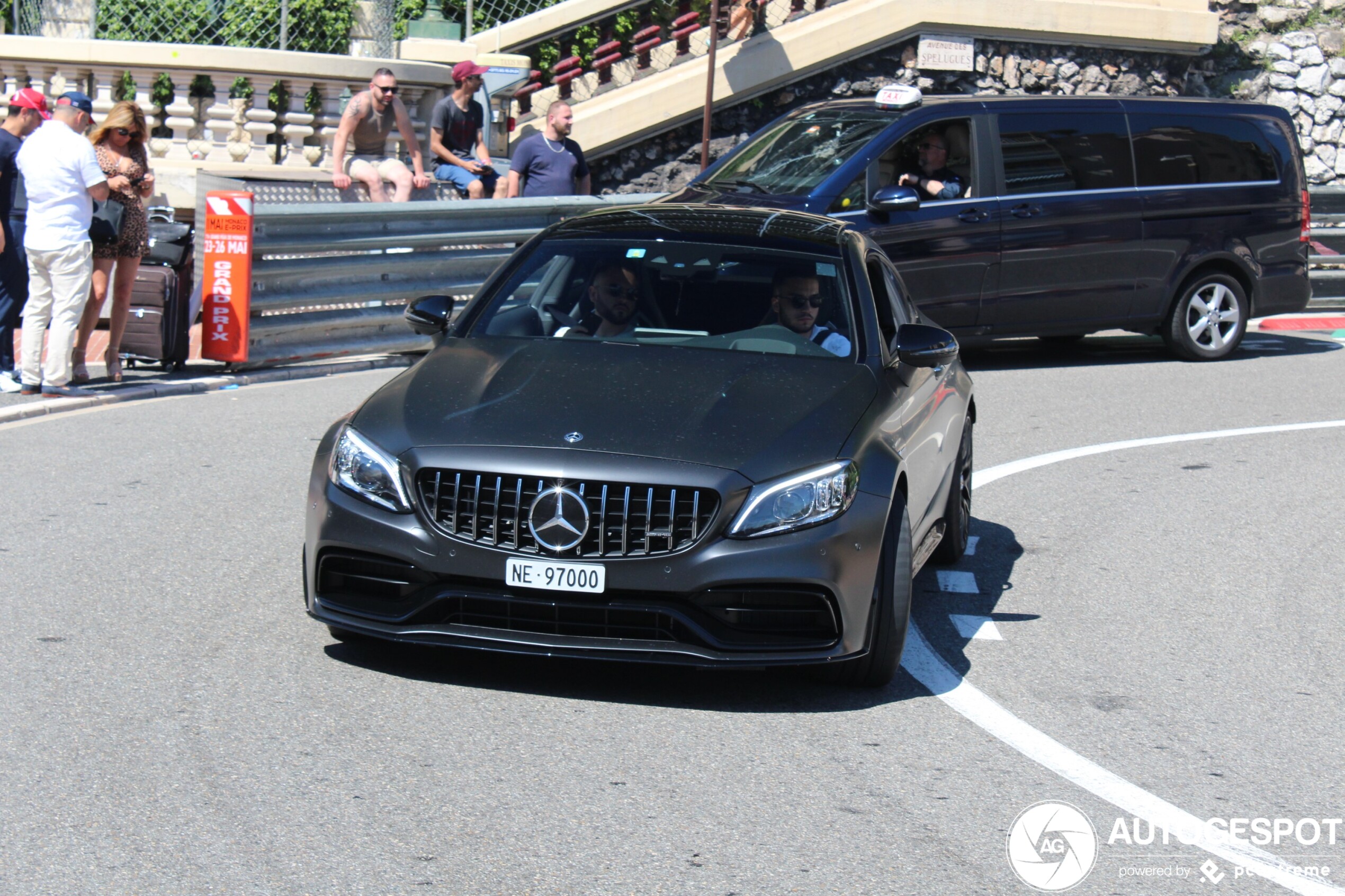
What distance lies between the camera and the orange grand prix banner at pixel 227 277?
464 inches

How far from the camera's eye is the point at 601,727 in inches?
199

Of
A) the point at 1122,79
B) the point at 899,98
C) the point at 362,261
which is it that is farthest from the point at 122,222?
the point at 1122,79

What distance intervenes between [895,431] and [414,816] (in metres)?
2.32

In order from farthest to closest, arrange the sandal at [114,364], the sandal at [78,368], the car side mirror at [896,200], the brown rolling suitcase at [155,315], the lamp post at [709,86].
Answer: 1. the lamp post at [709,86]
2. the car side mirror at [896,200]
3. the brown rolling suitcase at [155,315]
4. the sandal at [114,364]
5. the sandal at [78,368]

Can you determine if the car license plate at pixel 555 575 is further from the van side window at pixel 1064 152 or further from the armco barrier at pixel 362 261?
the van side window at pixel 1064 152

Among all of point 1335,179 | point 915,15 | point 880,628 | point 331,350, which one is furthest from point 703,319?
point 1335,179

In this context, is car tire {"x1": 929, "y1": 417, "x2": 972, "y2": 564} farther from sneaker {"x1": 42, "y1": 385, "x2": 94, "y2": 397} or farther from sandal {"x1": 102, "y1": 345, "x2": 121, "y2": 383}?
sandal {"x1": 102, "y1": 345, "x2": 121, "y2": 383}

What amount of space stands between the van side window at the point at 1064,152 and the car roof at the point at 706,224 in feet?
20.7

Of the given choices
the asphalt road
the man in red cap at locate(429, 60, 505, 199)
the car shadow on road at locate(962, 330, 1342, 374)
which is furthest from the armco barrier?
the asphalt road

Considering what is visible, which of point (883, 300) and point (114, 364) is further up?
point (883, 300)

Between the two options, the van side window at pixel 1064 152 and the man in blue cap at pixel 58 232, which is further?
the van side window at pixel 1064 152

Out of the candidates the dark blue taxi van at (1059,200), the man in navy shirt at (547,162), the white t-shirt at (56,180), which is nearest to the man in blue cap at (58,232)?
the white t-shirt at (56,180)

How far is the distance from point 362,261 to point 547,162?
2.71 metres

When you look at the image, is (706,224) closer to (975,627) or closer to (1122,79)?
(975,627)
